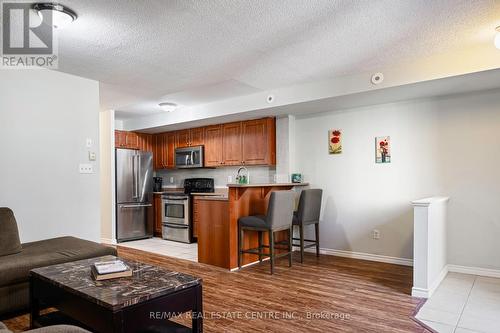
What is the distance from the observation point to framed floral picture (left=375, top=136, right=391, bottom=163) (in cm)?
434

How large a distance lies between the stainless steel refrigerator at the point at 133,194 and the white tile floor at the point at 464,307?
4.92 meters

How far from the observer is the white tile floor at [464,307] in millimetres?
2447

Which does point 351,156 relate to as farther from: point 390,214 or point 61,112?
point 61,112

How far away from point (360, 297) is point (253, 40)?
2.51 meters

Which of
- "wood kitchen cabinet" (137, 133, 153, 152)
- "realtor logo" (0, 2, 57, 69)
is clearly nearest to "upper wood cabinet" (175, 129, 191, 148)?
"wood kitchen cabinet" (137, 133, 153, 152)

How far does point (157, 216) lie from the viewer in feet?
21.6

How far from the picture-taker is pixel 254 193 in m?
4.38

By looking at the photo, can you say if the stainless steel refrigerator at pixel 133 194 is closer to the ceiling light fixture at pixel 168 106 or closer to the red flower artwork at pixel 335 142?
the ceiling light fixture at pixel 168 106

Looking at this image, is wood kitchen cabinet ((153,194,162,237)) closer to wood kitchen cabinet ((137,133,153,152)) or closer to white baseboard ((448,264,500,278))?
wood kitchen cabinet ((137,133,153,152))

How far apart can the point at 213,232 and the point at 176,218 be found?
82.6 inches

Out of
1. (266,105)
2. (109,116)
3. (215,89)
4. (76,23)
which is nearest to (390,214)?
(266,105)

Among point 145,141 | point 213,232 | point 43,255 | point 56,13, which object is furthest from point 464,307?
point 145,141

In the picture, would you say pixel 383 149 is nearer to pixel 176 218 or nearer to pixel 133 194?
pixel 176 218

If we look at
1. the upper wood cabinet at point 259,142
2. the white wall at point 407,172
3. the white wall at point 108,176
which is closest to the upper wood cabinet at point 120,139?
the white wall at point 108,176
